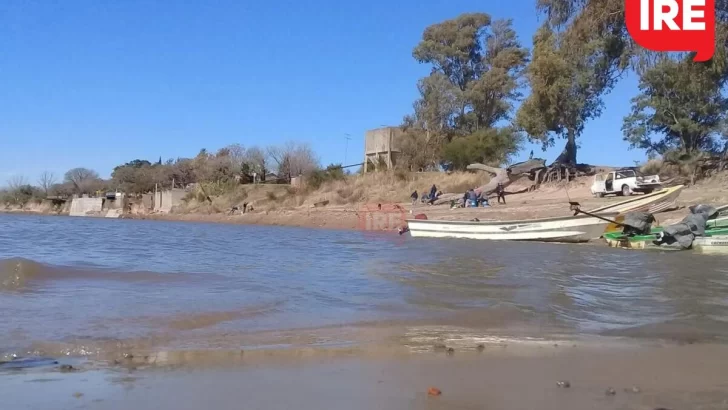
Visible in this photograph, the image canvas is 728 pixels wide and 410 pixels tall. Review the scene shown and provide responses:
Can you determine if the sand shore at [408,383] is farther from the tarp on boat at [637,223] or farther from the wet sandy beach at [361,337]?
the tarp on boat at [637,223]

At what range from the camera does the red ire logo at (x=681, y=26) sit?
22.2 meters

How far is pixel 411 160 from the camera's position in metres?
55.4

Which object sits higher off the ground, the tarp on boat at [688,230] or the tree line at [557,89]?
the tree line at [557,89]

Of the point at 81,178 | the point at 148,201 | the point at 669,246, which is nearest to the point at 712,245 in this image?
the point at 669,246

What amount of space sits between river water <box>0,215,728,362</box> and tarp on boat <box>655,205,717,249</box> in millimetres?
1109

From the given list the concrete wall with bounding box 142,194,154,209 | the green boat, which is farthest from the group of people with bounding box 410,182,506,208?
the concrete wall with bounding box 142,194,154,209

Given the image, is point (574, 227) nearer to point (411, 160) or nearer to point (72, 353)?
point (72, 353)

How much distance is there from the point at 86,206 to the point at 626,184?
74506mm

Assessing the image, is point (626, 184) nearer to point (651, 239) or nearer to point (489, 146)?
point (651, 239)

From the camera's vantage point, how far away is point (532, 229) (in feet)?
73.3

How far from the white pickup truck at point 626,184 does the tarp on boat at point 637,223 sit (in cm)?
1373

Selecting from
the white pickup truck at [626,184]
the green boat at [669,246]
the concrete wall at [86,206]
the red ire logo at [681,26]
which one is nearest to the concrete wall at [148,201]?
the concrete wall at [86,206]

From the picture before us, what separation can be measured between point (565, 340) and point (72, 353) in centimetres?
448

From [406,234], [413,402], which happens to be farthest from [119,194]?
[413,402]
